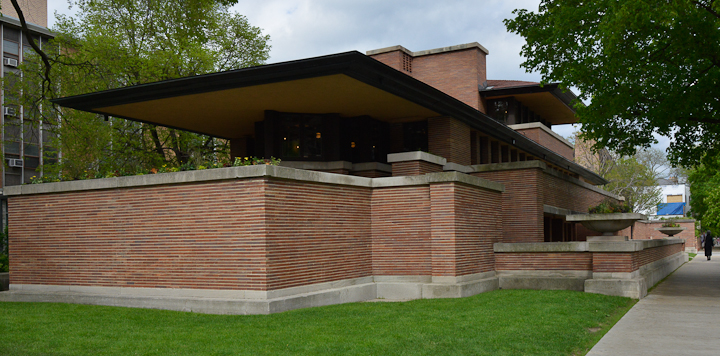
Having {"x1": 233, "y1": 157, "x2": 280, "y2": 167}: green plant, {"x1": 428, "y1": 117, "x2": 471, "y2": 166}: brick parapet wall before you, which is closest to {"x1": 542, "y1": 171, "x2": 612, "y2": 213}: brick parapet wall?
{"x1": 428, "y1": 117, "x2": 471, "y2": 166}: brick parapet wall

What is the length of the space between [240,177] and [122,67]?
19.2 m

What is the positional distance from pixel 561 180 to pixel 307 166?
1105 cm

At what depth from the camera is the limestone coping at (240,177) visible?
12.8 metres

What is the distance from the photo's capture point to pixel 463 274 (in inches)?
606

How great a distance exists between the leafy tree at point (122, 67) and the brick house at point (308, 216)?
8.52 meters

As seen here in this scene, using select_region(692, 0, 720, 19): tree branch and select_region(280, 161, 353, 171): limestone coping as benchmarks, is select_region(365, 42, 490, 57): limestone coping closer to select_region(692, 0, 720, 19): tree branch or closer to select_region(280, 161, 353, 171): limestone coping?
select_region(280, 161, 353, 171): limestone coping

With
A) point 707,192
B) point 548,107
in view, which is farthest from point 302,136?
point 707,192

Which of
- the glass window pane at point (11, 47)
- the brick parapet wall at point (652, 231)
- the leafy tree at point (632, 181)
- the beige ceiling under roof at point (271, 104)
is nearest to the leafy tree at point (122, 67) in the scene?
the beige ceiling under roof at point (271, 104)

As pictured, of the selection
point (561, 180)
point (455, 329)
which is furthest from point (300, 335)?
point (561, 180)

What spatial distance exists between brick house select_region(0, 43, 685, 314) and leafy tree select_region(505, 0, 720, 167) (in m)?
3.18

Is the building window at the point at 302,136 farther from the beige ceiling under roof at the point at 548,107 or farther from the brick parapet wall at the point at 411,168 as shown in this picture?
the beige ceiling under roof at the point at 548,107

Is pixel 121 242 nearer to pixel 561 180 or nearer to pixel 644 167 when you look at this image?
pixel 561 180

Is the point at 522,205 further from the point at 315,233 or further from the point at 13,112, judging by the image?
the point at 13,112

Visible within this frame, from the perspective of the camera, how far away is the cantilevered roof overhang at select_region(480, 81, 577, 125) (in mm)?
30328
